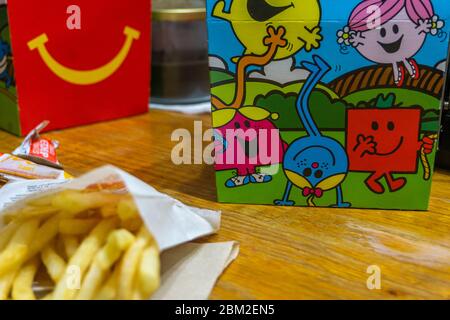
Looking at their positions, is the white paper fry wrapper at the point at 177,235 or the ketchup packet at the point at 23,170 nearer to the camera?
the white paper fry wrapper at the point at 177,235

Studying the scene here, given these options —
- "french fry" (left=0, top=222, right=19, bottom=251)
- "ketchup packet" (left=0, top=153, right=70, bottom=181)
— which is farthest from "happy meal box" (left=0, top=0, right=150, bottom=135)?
"french fry" (left=0, top=222, right=19, bottom=251)

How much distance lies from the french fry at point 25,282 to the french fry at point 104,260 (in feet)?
0.26

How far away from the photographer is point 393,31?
91cm

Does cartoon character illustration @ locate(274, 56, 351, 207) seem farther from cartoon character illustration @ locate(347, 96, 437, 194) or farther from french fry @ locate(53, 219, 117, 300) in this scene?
french fry @ locate(53, 219, 117, 300)

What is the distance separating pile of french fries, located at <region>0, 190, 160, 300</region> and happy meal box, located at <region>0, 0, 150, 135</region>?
0.56 m

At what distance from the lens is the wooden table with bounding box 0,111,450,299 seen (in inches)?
32.2

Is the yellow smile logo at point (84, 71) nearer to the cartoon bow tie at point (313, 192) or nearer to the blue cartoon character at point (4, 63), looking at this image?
the blue cartoon character at point (4, 63)

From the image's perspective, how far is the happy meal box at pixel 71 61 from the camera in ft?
4.33

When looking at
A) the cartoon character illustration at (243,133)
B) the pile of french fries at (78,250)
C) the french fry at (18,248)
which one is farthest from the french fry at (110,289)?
the cartoon character illustration at (243,133)

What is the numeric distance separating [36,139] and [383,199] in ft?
2.26
